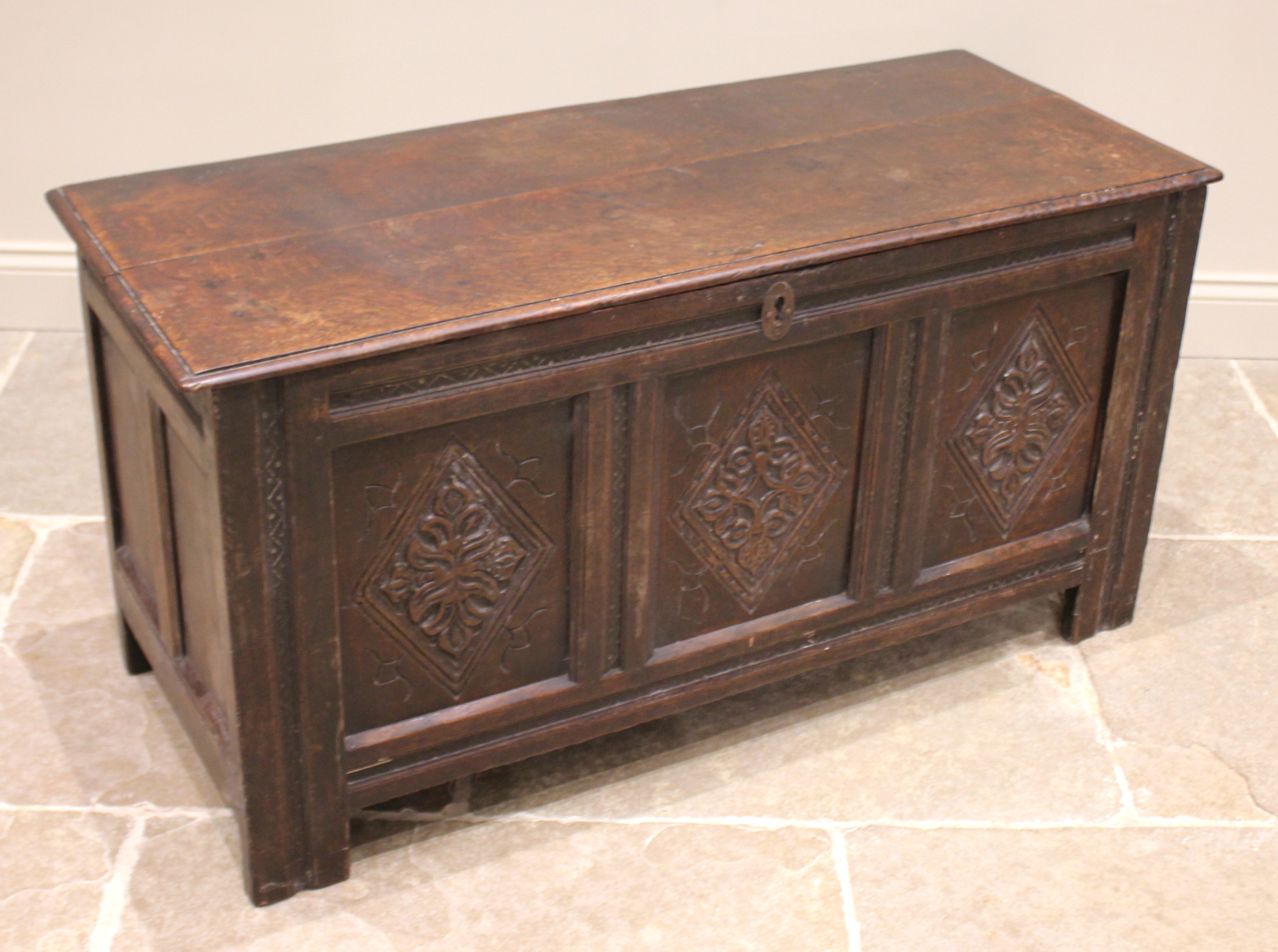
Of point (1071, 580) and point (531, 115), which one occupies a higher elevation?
point (531, 115)

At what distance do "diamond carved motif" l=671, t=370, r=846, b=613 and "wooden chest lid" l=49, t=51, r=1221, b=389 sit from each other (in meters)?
0.26

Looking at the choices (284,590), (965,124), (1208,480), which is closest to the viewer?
(284,590)

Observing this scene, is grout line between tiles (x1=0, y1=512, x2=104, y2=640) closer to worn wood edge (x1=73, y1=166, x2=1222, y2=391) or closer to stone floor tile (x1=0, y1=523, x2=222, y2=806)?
stone floor tile (x1=0, y1=523, x2=222, y2=806)

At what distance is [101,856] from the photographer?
97.0 inches

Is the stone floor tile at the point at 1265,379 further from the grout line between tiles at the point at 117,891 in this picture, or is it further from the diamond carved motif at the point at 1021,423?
the grout line between tiles at the point at 117,891

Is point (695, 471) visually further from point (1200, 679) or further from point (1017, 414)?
point (1200, 679)

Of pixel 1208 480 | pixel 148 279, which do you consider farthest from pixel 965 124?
pixel 148 279

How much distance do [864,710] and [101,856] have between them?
4.01 feet

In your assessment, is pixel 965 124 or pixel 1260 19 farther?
pixel 1260 19

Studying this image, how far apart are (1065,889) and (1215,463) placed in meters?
1.40

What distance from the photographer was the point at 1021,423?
8.95ft

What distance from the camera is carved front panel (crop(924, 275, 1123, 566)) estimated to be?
2621 millimetres

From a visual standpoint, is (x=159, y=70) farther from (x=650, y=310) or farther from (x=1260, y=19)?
(x=1260, y=19)

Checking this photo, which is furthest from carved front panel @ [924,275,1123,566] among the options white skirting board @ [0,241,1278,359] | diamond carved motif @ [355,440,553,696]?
white skirting board @ [0,241,1278,359]
